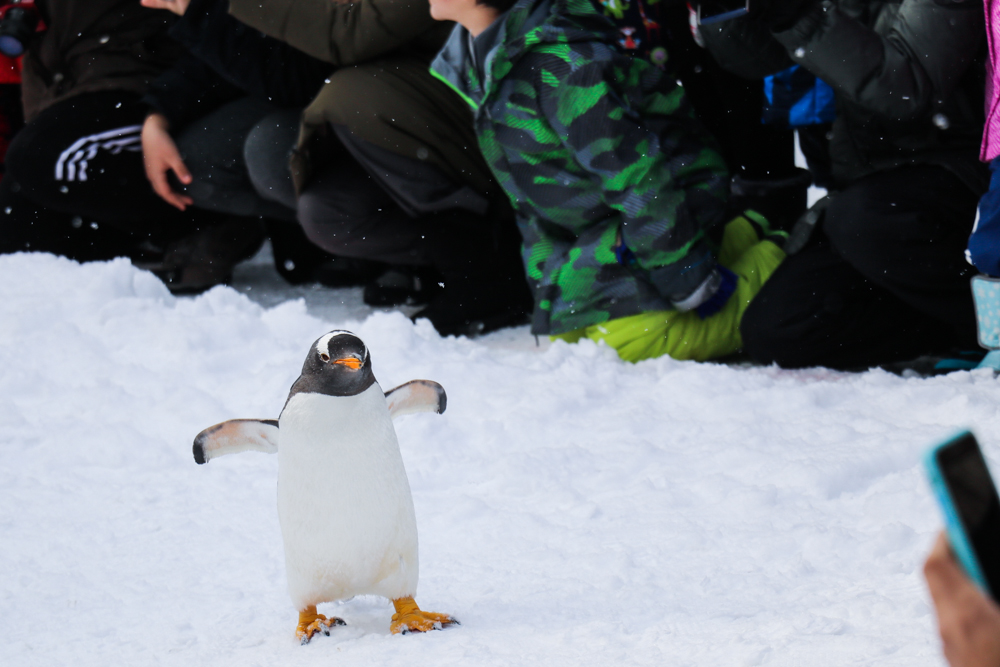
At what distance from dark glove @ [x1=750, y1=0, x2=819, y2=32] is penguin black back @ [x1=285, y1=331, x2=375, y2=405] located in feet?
3.69

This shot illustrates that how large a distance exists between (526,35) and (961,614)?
179 cm

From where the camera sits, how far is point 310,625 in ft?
3.39

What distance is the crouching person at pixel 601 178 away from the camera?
6.41 feet

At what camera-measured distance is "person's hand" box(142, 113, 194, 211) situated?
8.71 ft

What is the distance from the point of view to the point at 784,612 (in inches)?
40.0

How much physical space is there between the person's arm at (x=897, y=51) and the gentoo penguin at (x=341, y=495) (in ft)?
3.77

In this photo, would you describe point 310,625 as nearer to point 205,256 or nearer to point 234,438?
point 234,438

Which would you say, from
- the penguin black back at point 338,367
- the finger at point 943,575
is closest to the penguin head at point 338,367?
the penguin black back at point 338,367

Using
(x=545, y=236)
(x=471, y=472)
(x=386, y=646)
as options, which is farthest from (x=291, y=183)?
(x=386, y=646)

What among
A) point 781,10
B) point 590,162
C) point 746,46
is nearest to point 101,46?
point 590,162

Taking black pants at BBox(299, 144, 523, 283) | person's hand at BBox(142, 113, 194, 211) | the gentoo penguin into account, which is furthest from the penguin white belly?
person's hand at BBox(142, 113, 194, 211)

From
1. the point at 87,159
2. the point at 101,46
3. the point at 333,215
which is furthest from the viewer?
the point at 101,46

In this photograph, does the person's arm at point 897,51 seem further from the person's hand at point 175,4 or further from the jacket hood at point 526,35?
the person's hand at point 175,4

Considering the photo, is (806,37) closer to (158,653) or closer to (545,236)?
(545,236)
